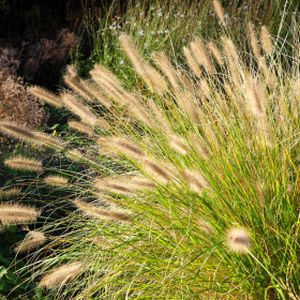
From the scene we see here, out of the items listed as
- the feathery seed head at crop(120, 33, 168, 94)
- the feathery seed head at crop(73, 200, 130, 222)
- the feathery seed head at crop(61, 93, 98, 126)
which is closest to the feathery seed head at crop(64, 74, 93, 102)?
the feathery seed head at crop(61, 93, 98, 126)

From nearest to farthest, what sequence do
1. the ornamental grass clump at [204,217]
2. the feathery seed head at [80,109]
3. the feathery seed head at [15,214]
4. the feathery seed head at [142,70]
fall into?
1. the ornamental grass clump at [204,217]
2. the feathery seed head at [15,214]
3. the feathery seed head at [80,109]
4. the feathery seed head at [142,70]

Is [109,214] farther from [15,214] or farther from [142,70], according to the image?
[142,70]

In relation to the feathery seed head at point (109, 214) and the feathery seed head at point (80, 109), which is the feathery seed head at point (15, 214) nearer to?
the feathery seed head at point (109, 214)

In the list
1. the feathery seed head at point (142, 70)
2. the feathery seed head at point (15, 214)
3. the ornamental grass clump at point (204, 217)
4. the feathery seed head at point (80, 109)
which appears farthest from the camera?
the feathery seed head at point (142, 70)

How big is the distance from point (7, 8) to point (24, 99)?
9.44ft

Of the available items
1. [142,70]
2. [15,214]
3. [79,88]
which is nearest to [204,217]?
[15,214]

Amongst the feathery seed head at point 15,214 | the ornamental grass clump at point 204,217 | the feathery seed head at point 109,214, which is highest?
the feathery seed head at point 15,214

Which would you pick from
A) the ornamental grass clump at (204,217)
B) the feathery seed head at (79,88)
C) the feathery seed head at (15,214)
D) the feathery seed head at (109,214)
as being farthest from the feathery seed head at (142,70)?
the feathery seed head at (15,214)

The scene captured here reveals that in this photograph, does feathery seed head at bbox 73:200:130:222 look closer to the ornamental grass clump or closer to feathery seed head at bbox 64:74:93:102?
the ornamental grass clump

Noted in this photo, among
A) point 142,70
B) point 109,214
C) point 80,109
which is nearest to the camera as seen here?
point 109,214

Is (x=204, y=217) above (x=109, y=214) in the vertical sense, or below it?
below

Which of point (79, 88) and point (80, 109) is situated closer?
point (80, 109)

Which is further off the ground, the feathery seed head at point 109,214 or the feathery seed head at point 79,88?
the feathery seed head at point 79,88

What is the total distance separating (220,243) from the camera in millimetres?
2467
